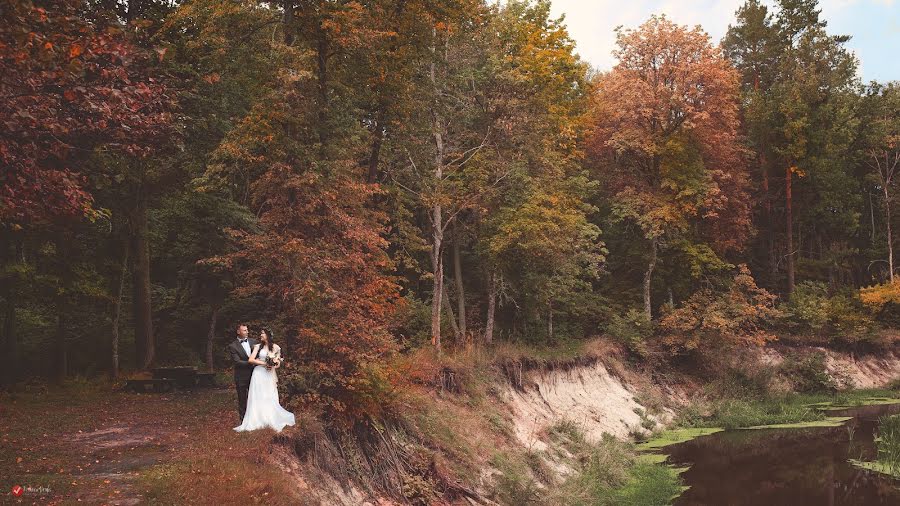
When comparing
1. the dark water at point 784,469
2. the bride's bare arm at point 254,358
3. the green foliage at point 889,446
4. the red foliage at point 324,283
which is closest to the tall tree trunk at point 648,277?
the dark water at point 784,469

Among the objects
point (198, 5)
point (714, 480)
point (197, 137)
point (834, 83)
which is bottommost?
point (714, 480)

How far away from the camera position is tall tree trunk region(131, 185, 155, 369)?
23547 millimetres

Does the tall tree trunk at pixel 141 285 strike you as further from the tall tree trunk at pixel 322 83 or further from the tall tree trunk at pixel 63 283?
the tall tree trunk at pixel 322 83

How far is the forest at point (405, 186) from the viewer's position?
45.6ft

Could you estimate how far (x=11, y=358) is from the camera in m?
24.1

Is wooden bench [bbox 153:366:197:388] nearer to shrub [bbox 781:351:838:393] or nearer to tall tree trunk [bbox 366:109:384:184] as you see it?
tall tree trunk [bbox 366:109:384:184]

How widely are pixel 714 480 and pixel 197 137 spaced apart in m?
20.1

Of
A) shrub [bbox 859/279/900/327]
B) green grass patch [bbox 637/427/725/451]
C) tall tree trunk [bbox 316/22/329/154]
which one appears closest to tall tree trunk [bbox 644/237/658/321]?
green grass patch [bbox 637/427/725/451]

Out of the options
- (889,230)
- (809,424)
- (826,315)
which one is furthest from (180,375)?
(889,230)

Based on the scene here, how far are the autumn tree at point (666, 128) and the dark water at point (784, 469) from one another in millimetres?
9721

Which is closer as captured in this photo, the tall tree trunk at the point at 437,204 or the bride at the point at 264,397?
the bride at the point at 264,397

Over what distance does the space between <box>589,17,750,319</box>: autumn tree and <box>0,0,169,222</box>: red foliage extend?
29.3 metres

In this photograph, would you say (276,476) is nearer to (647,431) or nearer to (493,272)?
(493,272)

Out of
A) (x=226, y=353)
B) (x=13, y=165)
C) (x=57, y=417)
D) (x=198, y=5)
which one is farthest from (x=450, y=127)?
(x=13, y=165)
